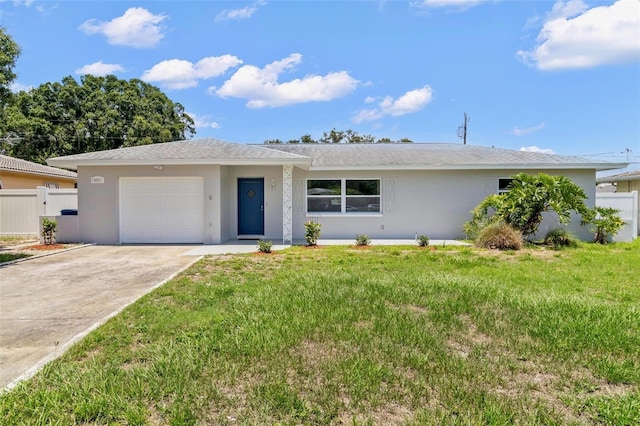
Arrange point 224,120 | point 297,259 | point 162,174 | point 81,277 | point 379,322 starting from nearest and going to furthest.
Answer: point 379,322 → point 81,277 → point 297,259 → point 162,174 → point 224,120

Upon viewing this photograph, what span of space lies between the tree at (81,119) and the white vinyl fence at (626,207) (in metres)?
32.4

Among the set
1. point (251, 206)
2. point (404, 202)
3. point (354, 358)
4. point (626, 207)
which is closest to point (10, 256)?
point (251, 206)

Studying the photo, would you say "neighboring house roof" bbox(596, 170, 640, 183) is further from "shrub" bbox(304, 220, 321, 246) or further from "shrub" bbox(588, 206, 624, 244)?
"shrub" bbox(304, 220, 321, 246)

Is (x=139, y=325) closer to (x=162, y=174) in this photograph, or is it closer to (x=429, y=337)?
(x=429, y=337)

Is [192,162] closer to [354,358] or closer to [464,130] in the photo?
[354,358]

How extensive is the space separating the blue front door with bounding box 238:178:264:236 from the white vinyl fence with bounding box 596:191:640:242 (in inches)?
528

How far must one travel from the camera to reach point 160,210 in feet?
42.4

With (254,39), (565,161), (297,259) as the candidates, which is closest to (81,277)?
(297,259)

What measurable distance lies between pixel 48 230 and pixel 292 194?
8.41 meters

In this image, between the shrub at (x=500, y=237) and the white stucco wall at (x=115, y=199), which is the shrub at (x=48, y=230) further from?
the shrub at (x=500, y=237)

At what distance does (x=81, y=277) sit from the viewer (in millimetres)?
7680

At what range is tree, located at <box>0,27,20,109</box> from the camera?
10.3m

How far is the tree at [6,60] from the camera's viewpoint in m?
10.3

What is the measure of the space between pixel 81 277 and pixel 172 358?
5.40 metres
